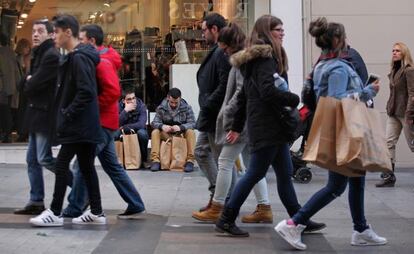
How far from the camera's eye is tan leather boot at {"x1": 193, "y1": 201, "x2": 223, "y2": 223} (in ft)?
23.1

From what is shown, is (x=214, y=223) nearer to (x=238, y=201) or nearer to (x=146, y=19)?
(x=238, y=201)

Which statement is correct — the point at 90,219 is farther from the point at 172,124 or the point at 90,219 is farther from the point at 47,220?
the point at 172,124

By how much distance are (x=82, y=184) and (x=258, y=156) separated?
194 centimetres

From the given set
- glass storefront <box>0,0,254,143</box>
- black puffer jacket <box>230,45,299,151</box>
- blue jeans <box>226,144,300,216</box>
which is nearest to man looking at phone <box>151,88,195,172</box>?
glass storefront <box>0,0,254,143</box>

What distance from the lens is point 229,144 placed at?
22.1 feet

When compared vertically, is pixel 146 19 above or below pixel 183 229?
above

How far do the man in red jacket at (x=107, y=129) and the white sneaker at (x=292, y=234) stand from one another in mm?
1761

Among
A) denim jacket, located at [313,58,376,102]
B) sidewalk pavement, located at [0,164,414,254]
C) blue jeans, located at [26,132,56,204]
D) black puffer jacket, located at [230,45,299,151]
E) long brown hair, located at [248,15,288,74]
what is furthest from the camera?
blue jeans, located at [26,132,56,204]

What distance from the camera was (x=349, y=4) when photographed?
11344mm

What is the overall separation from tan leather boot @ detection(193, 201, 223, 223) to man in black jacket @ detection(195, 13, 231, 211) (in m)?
0.35

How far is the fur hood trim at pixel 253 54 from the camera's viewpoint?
6141 mm

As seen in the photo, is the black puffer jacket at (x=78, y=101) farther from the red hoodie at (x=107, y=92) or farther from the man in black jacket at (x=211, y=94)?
the man in black jacket at (x=211, y=94)

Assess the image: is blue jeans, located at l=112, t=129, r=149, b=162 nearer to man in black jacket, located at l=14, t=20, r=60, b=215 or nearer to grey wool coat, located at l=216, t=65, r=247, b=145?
man in black jacket, located at l=14, t=20, r=60, b=215

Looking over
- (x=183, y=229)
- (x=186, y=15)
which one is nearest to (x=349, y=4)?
(x=186, y=15)
